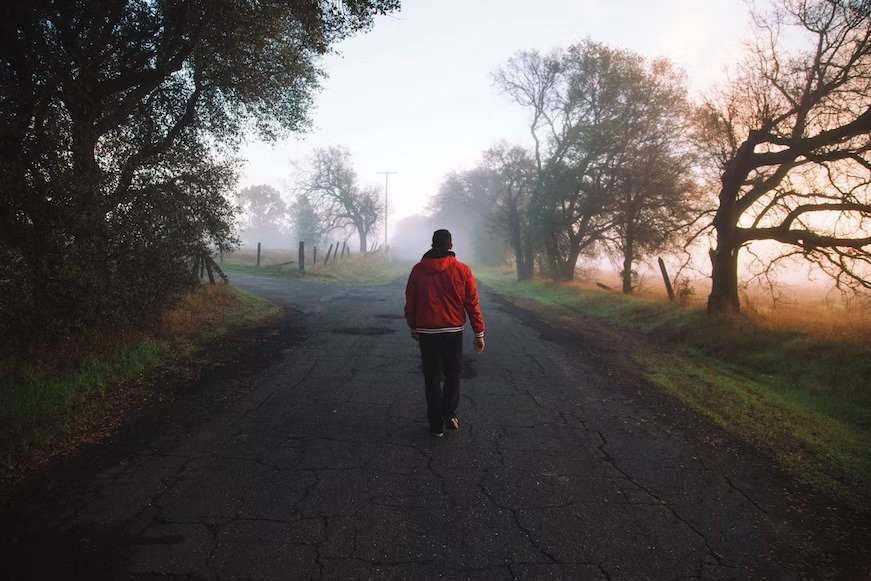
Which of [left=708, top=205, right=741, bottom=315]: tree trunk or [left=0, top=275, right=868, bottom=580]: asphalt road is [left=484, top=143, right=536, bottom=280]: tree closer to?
[left=708, top=205, right=741, bottom=315]: tree trunk

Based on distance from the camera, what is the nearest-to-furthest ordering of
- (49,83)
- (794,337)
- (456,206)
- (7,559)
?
(7,559), (49,83), (794,337), (456,206)

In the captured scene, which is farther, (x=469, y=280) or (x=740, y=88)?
(x=740, y=88)

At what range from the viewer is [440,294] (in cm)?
502

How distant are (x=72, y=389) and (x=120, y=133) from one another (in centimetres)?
575

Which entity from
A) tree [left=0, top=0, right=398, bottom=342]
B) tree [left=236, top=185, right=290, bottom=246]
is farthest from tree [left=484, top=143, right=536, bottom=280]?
tree [left=236, top=185, right=290, bottom=246]

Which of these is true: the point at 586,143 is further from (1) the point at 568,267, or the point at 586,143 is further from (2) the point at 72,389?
(2) the point at 72,389

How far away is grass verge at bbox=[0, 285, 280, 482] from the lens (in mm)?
4391

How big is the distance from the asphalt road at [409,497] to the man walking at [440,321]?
0.37 m

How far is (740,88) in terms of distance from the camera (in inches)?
484

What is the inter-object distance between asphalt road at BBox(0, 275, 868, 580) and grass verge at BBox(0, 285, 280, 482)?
1.33 feet

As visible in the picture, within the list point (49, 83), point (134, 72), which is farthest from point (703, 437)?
point (134, 72)

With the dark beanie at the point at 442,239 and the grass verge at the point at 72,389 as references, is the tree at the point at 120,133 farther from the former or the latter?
the dark beanie at the point at 442,239

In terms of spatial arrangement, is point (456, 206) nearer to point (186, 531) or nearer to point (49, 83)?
point (49, 83)

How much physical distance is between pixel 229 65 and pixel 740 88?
12718 millimetres
